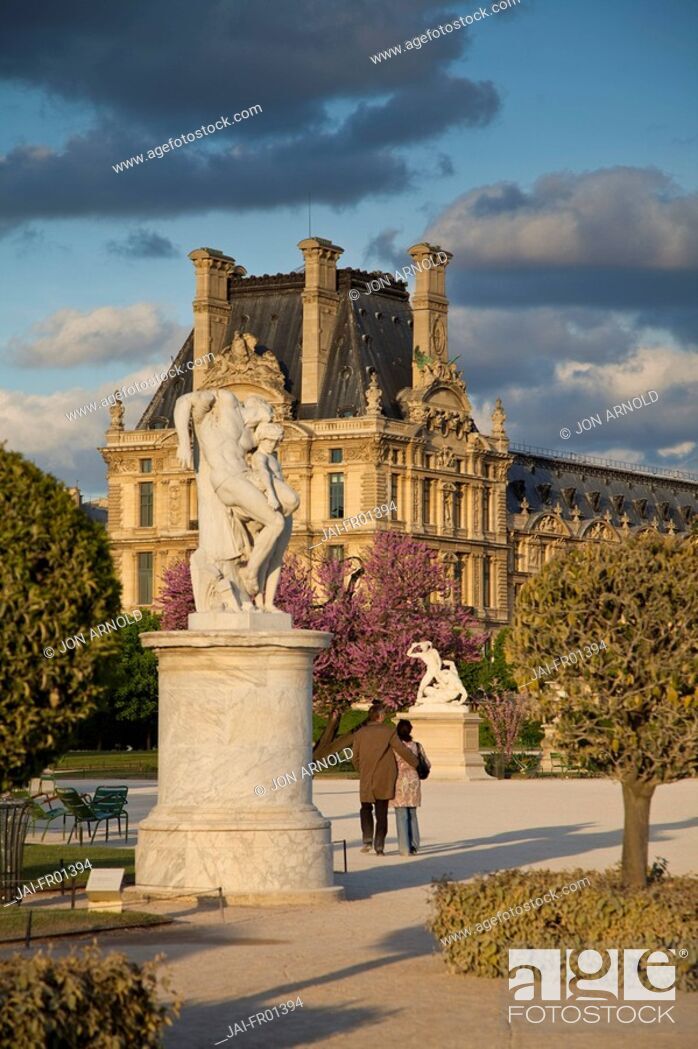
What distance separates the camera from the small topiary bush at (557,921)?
484 inches

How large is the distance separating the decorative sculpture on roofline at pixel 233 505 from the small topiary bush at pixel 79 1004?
834cm

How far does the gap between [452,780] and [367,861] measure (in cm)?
2074

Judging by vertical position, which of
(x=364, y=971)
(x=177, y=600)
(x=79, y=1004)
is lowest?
(x=364, y=971)

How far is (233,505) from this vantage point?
1750cm

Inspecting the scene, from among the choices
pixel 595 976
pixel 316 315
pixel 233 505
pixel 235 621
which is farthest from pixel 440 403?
pixel 595 976

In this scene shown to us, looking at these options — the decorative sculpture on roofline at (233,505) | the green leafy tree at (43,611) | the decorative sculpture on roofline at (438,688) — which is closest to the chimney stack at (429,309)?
the decorative sculpture on roofline at (438,688)

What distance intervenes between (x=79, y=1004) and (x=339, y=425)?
281 feet

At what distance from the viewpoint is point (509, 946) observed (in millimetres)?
12484

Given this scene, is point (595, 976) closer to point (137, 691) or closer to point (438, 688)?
point (438, 688)

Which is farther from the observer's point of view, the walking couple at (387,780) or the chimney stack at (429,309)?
the chimney stack at (429,309)

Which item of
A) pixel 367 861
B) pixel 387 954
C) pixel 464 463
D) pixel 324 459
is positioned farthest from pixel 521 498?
pixel 387 954

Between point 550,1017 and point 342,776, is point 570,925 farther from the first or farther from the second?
point 342,776

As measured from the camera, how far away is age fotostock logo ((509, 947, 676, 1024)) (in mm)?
11891

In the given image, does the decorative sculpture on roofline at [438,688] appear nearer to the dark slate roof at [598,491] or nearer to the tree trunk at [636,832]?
the tree trunk at [636,832]
